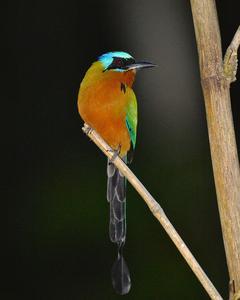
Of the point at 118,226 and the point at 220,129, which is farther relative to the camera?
the point at 118,226

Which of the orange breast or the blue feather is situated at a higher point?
the blue feather

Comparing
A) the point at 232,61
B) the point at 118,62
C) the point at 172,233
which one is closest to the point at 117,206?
the point at 118,62

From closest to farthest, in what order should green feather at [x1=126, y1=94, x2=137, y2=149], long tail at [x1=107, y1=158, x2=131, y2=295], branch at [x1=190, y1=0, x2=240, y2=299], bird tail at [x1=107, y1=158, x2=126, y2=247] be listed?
branch at [x1=190, y1=0, x2=240, y2=299]
long tail at [x1=107, y1=158, x2=131, y2=295]
bird tail at [x1=107, y1=158, x2=126, y2=247]
green feather at [x1=126, y1=94, x2=137, y2=149]

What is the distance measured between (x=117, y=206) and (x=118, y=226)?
0.62ft

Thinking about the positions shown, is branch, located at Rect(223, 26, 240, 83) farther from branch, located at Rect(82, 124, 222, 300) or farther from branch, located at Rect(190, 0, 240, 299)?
branch, located at Rect(82, 124, 222, 300)

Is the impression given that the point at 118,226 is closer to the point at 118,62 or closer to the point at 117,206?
the point at 117,206

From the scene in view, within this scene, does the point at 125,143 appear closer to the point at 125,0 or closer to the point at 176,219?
the point at 125,0

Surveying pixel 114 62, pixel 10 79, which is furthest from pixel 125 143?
pixel 10 79

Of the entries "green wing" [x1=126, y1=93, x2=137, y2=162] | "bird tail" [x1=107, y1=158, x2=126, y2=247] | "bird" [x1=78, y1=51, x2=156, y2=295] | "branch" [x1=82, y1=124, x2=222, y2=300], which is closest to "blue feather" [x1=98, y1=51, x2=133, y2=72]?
"bird" [x1=78, y1=51, x2=156, y2=295]

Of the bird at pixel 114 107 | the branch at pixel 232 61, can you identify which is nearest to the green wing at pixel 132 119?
the bird at pixel 114 107

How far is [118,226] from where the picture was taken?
57.4 inches

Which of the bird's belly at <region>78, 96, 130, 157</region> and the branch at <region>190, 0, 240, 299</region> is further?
the bird's belly at <region>78, 96, 130, 157</region>

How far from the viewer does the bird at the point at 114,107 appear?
4.89 ft

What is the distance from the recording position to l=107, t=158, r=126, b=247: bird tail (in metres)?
1.42
